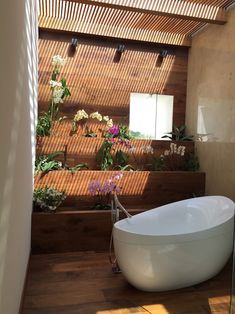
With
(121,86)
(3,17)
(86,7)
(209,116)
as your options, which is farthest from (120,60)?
(3,17)

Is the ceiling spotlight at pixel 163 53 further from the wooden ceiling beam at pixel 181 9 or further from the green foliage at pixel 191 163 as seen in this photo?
the green foliage at pixel 191 163

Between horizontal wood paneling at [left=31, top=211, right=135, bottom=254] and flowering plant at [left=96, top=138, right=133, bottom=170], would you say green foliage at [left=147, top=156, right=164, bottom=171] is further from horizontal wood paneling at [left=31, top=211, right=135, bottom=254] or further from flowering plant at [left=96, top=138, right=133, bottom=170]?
horizontal wood paneling at [left=31, top=211, right=135, bottom=254]

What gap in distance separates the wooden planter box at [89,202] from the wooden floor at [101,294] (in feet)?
1.09

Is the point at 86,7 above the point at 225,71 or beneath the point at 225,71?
above

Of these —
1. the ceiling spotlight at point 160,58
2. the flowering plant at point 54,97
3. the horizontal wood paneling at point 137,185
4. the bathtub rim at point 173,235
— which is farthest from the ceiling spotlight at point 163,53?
the bathtub rim at point 173,235

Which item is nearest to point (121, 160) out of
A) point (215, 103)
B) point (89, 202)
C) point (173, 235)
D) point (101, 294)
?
point (89, 202)

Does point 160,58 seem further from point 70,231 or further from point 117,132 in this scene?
point 70,231

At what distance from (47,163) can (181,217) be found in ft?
5.34

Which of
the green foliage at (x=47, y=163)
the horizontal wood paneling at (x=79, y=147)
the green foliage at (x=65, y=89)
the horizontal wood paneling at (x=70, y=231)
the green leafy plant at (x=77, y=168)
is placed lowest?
the horizontal wood paneling at (x=70, y=231)

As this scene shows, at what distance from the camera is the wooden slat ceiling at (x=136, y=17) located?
346 centimetres

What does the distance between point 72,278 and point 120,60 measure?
2.97 m

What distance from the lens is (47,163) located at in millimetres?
3707

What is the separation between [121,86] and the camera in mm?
4484

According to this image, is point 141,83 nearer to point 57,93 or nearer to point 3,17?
point 57,93
